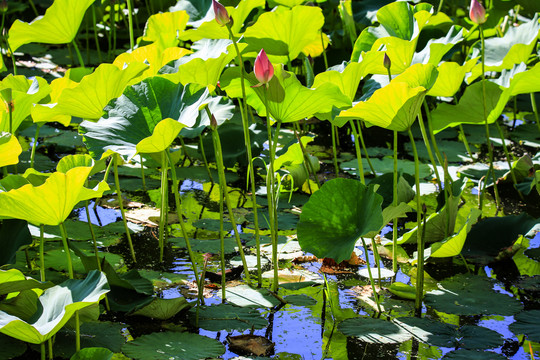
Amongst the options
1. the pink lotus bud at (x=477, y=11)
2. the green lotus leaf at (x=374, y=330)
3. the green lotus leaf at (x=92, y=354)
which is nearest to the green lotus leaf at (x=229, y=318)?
the green lotus leaf at (x=374, y=330)

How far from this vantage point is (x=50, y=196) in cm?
106

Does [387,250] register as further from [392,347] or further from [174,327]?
[174,327]

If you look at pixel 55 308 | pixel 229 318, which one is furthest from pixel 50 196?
pixel 229 318

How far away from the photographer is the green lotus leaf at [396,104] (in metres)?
1.20

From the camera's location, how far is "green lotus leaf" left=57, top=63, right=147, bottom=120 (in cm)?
136

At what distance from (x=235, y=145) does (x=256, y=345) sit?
1133 millimetres

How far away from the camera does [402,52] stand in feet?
5.49

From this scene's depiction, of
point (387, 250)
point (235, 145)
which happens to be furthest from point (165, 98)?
point (235, 145)

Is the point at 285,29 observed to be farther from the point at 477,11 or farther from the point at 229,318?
the point at 229,318

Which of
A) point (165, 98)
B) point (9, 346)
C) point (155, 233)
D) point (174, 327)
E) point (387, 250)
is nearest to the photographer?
point (9, 346)

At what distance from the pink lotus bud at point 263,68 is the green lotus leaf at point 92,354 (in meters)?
0.60

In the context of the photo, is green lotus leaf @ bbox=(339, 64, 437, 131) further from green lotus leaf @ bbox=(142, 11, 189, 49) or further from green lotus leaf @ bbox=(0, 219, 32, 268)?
green lotus leaf @ bbox=(142, 11, 189, 49)

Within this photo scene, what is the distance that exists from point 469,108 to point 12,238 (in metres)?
1.26

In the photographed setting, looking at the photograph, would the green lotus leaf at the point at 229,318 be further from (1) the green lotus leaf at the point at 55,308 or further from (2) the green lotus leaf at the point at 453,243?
(2) the green lotus leaf at the point at 453,243
